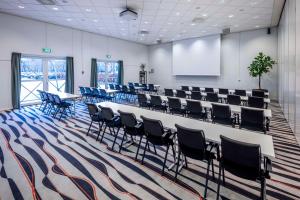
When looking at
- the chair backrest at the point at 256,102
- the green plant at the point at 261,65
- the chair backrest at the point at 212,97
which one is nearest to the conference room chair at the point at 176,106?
the chair backrest at the point at 212,97

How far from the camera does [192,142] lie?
2602 mm

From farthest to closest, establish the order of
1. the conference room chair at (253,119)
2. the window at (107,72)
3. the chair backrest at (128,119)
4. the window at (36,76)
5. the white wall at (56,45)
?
the window at (107,72), the window at (36,76), the white wall at (56,45), the conference room chair at (253,119), the chair backrest at (128,119)

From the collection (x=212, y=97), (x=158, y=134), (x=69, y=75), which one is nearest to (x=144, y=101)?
(x=212, y=97)

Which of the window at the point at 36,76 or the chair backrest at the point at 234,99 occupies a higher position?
the window at the point at 36,76

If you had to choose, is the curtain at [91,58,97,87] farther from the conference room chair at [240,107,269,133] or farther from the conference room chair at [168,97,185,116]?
the conference room chair at [240,107,269,133]

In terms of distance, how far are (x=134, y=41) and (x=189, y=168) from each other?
13.8 meters

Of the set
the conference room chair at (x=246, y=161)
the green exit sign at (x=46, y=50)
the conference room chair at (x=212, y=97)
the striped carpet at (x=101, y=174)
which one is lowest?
the striped carpet at (x=101, y=174)

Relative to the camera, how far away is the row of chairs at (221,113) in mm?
4143

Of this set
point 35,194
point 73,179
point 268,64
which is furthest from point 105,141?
point 268,64

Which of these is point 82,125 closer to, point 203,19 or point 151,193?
point 151,193

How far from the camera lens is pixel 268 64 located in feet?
34.2

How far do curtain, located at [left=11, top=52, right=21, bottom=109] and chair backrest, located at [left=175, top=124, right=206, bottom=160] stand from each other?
8972 millimetres

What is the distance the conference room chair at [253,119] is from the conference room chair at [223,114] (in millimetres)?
291

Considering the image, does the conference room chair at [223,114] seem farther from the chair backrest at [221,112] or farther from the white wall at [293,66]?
the white wall at [293,66]
